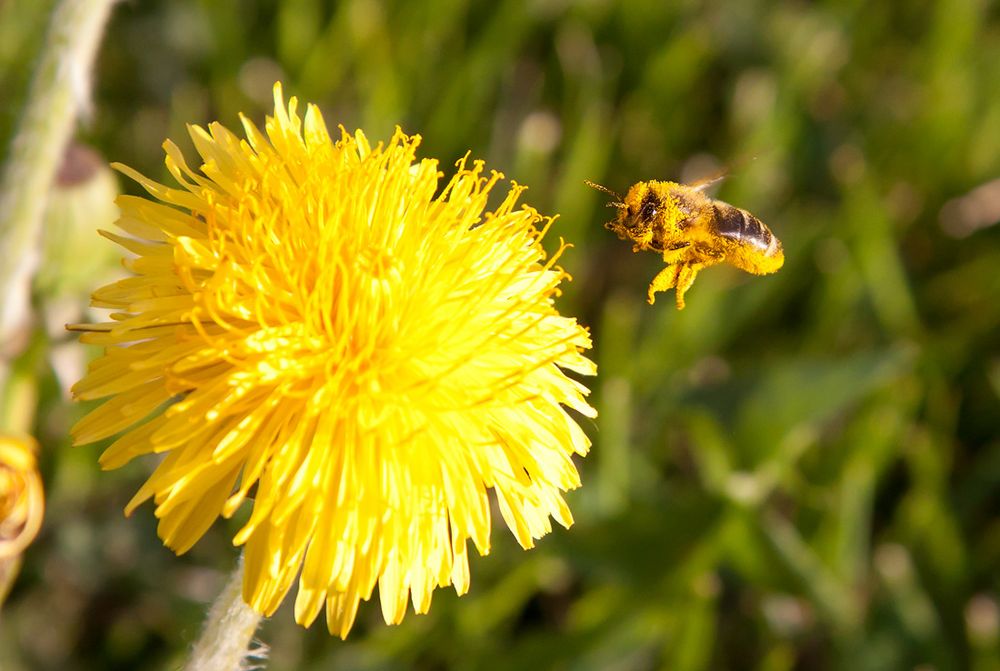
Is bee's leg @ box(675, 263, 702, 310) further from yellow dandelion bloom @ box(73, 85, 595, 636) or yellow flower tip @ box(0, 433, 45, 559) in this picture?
yellow flower tip @ box(0, 433, 45, 559)

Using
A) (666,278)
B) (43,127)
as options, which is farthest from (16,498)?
(666,278)

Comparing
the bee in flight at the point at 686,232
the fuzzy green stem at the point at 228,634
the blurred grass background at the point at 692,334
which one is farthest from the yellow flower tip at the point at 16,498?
the bee in flight at the point at 686,232

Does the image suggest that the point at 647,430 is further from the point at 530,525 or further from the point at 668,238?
the point at 530,525

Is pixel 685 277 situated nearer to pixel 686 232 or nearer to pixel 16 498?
pixel 686 232

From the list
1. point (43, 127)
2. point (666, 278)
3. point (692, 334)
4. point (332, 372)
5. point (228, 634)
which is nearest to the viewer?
point (228, 634)

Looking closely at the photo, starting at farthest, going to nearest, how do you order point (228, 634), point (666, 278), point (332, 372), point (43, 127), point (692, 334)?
point (692, 334) < point (43, 127) < point (666, 278) < point (332, 372) < point (228, 634)

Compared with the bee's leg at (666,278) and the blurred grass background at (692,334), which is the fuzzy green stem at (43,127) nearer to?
the blurred grass background at (692,334)
